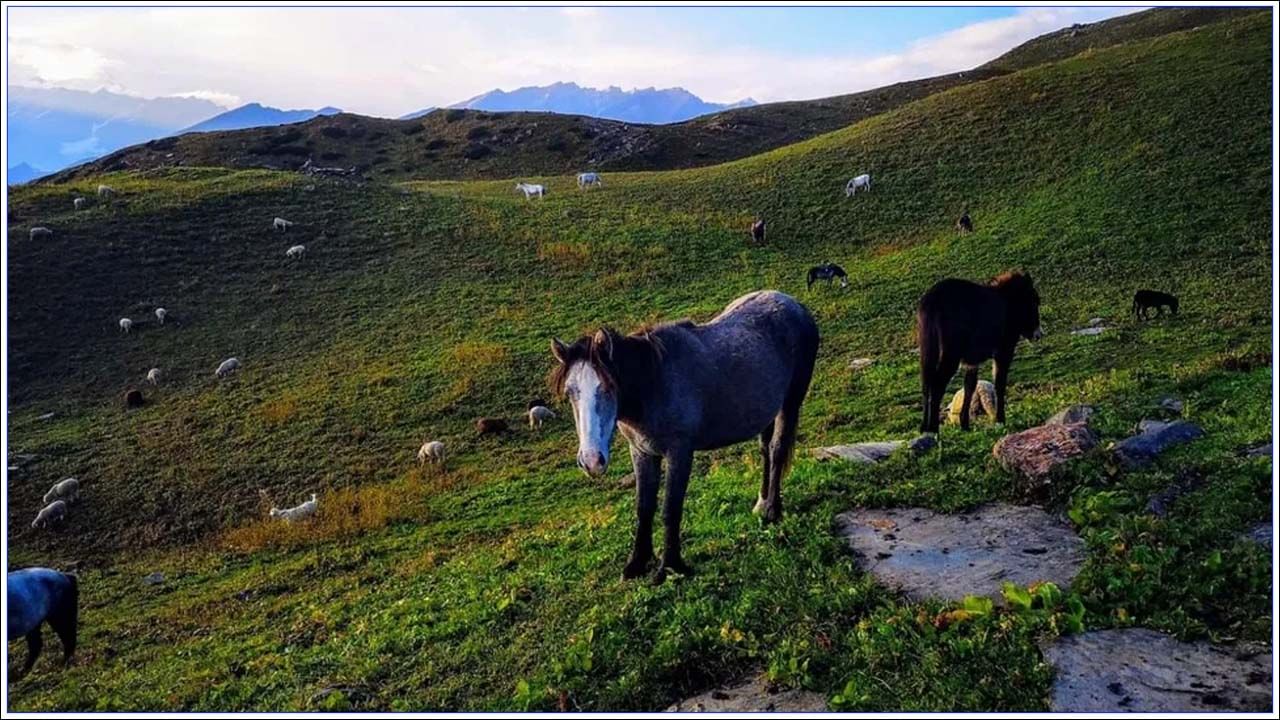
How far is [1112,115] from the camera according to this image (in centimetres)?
3925

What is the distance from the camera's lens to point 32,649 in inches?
403

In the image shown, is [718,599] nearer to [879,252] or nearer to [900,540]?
[900,540]

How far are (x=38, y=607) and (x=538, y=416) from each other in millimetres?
11500

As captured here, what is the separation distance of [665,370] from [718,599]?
2293 millimetres

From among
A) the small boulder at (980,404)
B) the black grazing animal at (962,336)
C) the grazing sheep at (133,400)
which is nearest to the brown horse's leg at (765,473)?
the black grazing animal at (962,336)

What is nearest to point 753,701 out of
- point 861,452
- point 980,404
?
point 861,452

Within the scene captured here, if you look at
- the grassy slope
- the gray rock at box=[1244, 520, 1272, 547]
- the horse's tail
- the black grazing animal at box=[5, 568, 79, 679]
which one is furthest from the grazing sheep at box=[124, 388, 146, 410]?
the gray rock at box=[1244, 520, 1272, 547]

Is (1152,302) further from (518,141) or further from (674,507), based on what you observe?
(518,141)

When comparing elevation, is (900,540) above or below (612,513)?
above

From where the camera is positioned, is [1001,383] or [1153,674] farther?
[1001,383]

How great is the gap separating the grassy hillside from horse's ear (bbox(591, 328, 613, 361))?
63.3 meters

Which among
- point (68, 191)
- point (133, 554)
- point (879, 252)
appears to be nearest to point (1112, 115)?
point (879, 252)

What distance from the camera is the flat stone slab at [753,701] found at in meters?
5.55

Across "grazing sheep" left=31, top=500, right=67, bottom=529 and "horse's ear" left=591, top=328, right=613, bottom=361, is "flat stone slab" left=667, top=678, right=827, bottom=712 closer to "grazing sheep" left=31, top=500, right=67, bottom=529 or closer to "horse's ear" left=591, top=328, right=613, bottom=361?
"horse's ear" left=591, top=328, right=613, bottom=361
